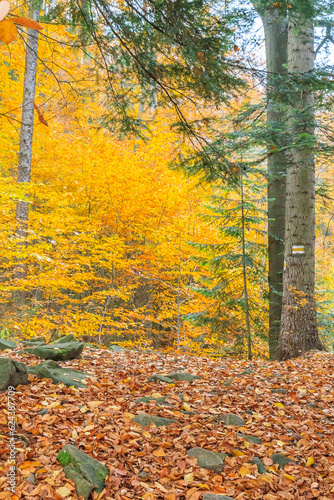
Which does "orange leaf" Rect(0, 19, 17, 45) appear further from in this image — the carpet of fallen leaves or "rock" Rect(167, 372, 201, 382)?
"rock" Rect(167, 372, 201, 382)

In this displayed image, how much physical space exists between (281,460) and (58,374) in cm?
238

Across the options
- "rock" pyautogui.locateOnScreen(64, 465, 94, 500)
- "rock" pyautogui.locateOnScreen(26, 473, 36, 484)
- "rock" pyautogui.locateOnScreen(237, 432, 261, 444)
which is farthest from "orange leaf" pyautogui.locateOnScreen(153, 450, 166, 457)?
"rock" pyautogui.locateOnScreen(26, 473, 36, 484)

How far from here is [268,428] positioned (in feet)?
11.0

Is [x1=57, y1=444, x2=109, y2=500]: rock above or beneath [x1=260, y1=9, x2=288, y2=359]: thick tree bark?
beneath

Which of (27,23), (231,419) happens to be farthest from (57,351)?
(27,23)

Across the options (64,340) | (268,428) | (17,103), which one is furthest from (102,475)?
(17,103)

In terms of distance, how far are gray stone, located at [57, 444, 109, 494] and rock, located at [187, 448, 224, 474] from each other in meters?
0.69

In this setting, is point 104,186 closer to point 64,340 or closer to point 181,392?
point 64,340

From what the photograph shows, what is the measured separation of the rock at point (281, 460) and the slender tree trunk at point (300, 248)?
348 centimetres

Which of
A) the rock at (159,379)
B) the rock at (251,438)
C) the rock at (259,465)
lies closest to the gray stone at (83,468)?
the rock at (259,465)

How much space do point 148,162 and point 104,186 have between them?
54.6 inches

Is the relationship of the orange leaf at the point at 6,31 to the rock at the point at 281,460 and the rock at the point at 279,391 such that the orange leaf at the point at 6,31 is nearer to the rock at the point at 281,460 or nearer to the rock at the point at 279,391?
the rock at the point at 281,460

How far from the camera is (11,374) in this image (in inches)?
132

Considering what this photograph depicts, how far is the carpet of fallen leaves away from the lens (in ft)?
7.58
